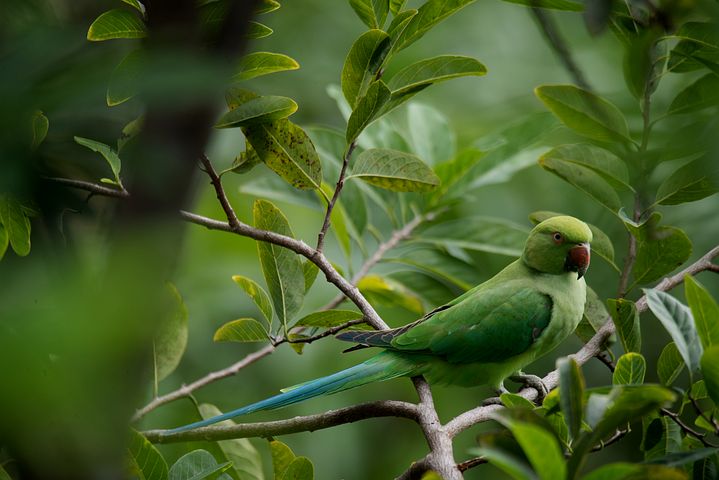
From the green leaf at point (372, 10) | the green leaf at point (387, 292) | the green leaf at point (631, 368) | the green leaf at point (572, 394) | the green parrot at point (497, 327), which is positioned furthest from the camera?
the green leaf at point (387, 292)

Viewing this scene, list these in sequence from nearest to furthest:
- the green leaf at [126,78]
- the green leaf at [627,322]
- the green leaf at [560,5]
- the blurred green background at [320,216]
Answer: the green leaf at [126,78], the green leaf at [560,5], the green leaf at [627,322], the blurred green background at [320,216]

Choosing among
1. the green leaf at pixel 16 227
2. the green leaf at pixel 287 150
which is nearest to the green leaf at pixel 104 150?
the green leaf at pixel 16 227

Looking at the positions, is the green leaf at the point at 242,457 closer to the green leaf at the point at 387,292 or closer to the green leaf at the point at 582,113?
the green leaf at the point at 387,292

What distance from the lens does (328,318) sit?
2381 mm

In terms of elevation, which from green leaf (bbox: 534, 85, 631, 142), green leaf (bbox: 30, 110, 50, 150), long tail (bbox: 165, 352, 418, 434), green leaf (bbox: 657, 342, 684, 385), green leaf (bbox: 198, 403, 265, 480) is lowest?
green leaf (bbox: 198, 403, 265, 480)

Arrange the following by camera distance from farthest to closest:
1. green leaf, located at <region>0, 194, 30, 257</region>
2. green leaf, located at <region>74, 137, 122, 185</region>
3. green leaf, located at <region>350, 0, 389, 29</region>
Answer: green leaf, located at <region>350, 0, 389, 29</region> < green leaf, located at <region>0, 194, 30, 257</region> < green leaf, located at <region>74, 137, 122, 185</region>

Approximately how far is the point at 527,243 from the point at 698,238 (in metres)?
1.16

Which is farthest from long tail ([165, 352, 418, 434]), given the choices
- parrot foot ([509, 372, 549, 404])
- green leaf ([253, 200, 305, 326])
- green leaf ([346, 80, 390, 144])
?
green leaf ([346, 80, 390, 144])

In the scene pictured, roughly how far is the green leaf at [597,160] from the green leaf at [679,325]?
2.62ft

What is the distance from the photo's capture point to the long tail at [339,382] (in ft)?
7.70

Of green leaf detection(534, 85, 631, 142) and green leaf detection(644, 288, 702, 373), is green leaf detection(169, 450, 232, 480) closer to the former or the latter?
green leaf detection(644, 288, 702, 373)

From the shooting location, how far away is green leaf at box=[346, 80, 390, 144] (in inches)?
80.4

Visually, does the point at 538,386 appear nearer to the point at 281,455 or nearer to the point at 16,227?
the point at 281,455

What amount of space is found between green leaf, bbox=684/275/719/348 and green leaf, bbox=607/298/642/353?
0.50 metres
